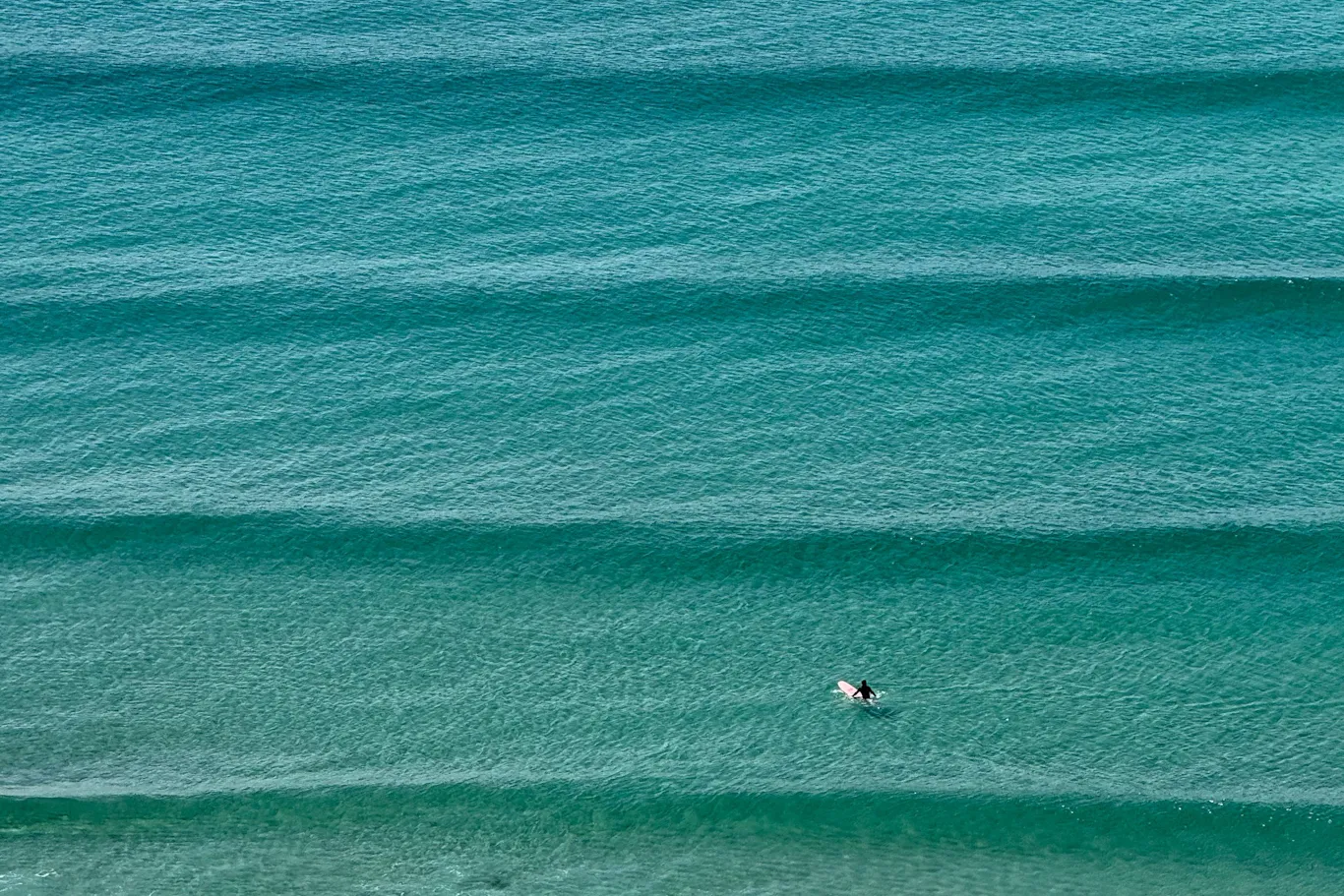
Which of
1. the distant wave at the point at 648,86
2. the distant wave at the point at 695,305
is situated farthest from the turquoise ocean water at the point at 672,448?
the distant wave at the point at 648,86

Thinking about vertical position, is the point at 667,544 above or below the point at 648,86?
below

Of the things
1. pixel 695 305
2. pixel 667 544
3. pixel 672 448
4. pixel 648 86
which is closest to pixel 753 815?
pixel 667 544

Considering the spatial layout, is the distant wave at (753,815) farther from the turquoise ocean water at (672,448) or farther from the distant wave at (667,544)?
the distant wave at (667,544)

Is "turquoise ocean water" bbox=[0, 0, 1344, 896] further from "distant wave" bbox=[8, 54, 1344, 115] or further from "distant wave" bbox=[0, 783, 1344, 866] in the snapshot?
"distant wave" bbox=[8, 54, 1344, 115]

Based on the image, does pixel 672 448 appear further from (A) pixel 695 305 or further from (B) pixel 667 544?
(A) pixel 695 305

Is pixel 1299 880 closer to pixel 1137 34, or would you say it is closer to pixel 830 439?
pixel 830 439

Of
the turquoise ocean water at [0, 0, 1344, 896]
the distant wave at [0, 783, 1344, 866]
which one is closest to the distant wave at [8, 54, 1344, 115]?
the turquoise ocean water at [0, 0, 1344, 896]

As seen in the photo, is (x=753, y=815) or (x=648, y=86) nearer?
(x=753, y=815)

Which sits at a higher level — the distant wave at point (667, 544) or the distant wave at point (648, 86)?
the distant wave at point (648, 86)

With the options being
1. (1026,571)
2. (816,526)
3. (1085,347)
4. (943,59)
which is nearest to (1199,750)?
(1026,571)
